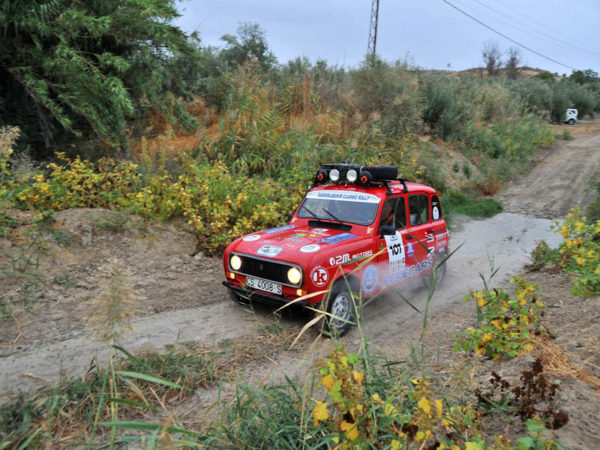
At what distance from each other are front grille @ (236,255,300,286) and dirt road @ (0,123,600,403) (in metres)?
0.63

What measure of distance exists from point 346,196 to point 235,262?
1891 mm

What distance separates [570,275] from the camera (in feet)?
22.3

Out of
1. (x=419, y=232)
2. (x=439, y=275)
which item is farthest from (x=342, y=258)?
(x=439, y=275)

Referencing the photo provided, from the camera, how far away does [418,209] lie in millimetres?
6664

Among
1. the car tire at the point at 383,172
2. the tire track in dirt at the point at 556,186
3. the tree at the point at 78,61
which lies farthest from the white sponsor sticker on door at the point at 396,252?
the tire track in dirt at the point at 556,186

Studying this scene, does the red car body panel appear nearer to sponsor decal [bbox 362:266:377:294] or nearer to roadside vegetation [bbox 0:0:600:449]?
sponsor decal [bbox 362:266:377:294]

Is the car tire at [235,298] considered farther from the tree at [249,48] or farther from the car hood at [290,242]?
the tree at [249,48]

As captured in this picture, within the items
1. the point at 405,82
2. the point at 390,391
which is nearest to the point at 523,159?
the point at 405,82

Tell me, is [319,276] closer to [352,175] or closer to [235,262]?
[235,262]

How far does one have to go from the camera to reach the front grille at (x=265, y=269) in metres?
4.79

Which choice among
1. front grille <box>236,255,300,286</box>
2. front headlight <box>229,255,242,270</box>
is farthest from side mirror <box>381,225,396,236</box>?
front headlight <box>229,255,242,270</box>

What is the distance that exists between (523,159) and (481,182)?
4.51m

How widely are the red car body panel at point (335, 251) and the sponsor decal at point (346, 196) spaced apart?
14 mm

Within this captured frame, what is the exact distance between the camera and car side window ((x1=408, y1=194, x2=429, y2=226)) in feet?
21.2
